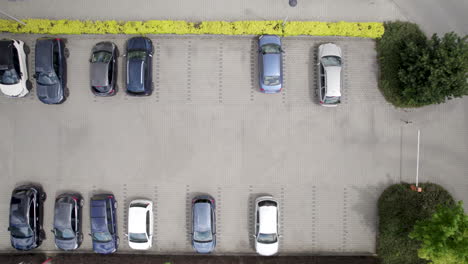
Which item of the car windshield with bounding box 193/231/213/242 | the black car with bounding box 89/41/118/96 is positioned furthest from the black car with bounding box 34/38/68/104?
the car windshield with bounding box 193/231/213/242

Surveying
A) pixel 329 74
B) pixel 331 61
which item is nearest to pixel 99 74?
pixel 329 74

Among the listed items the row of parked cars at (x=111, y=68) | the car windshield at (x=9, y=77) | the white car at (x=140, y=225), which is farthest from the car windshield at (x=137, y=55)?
the white car at (x=140, y=225)

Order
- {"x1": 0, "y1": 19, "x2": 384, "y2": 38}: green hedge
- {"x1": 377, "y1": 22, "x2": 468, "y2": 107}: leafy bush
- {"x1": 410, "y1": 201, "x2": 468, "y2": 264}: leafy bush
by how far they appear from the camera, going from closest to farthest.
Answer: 1. {"x1": 410, "y1": 201, "x2": 468, "y2": 264}: leafy bush
2. {"x1": 377, "y1": 22, "x2": 468, "y2": 107}: leafy bush
3. {"x1": 0, "y1": 19, "x2": 384, "y2": 38}: green hedge

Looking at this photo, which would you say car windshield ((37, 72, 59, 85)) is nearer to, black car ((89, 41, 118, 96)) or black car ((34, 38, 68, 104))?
black car ((34, 38, 68, 104))

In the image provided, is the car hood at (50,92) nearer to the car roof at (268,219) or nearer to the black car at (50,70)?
the black car at (50,70)

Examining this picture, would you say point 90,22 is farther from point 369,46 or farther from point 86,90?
point 369,46

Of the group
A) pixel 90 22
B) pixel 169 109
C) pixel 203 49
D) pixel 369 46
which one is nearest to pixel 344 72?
pixel 369 46

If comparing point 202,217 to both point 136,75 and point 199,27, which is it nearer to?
point 136,75
